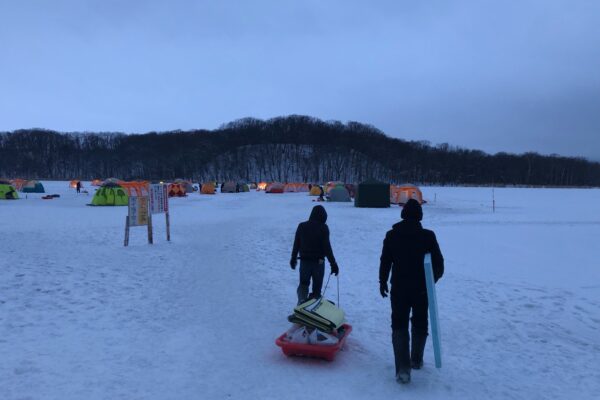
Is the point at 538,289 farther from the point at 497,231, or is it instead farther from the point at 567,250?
the point at 497,231

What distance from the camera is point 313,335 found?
5148 millimetres

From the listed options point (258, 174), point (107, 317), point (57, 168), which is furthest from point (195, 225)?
point (57, 168)

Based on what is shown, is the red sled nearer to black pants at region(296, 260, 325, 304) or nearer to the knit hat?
black pants at region(296, 260, 325, 304)

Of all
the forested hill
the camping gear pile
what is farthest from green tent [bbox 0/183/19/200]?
the forested hill

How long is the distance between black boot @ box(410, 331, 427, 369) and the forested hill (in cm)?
14073

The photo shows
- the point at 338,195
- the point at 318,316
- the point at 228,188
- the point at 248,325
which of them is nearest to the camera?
the point at 318,316

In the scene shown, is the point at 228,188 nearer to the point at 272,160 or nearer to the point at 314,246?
the point at 314,246

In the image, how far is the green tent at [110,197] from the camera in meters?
30.5

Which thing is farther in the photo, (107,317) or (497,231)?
(497,231)

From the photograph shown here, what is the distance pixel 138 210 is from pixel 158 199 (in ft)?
3.13

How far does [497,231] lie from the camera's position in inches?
706

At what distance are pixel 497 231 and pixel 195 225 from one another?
12426 millimetres

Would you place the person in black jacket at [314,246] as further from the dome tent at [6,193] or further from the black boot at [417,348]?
the dome tent at [6,193]

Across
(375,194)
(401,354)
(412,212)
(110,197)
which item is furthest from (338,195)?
(401,354)
